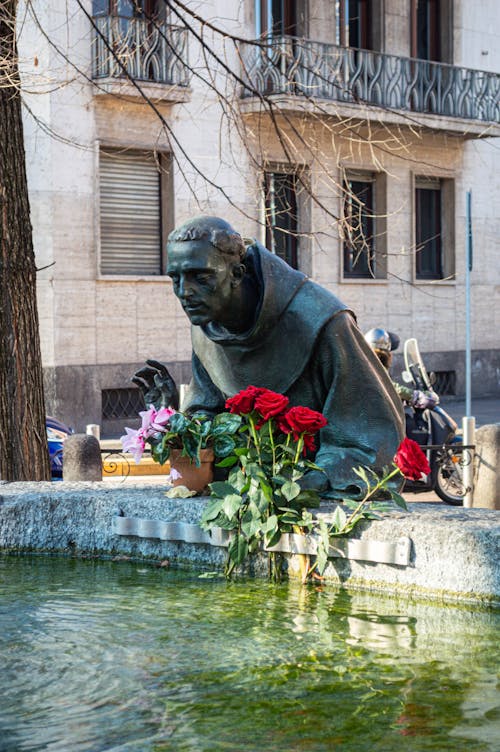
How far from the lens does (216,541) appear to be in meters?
5.18

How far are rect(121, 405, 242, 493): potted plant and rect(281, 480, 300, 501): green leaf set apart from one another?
407 millimetres

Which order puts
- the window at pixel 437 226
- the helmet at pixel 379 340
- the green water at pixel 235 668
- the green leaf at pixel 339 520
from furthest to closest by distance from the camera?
the window at pixel 437 226
the helmet at pixel 379 340
the green leaf at pixel 339 520
the green water at pixel 235 668

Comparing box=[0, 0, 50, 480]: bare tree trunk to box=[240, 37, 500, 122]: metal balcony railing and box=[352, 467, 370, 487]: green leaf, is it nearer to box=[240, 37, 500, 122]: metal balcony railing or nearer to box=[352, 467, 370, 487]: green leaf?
box=[352, 467, 370, 487]: green leaf

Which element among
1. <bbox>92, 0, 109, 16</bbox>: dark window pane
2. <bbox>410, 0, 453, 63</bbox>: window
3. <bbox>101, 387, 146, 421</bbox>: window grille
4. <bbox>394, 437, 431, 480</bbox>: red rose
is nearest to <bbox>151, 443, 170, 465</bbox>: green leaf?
<bbox>394, 437, 431, 480</bbox>: red rose

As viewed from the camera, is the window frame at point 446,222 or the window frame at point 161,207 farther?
the window frame at point 446,222

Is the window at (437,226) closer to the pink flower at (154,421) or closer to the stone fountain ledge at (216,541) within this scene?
the stone fountain ledge at (216,541)

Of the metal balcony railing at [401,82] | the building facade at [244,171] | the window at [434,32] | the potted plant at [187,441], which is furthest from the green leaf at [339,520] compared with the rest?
the window at [434,32]

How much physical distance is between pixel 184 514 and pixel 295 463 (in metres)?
0.50

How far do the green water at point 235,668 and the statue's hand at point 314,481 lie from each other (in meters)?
0.38

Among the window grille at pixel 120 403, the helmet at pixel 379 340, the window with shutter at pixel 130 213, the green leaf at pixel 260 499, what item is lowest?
the window grille at pixel 120 403

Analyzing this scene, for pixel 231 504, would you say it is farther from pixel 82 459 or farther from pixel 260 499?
pixel 82 459

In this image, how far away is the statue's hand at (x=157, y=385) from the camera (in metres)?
5.79

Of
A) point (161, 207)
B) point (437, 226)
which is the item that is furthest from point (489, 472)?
point (437, 226)

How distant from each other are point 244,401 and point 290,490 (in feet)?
1.11
